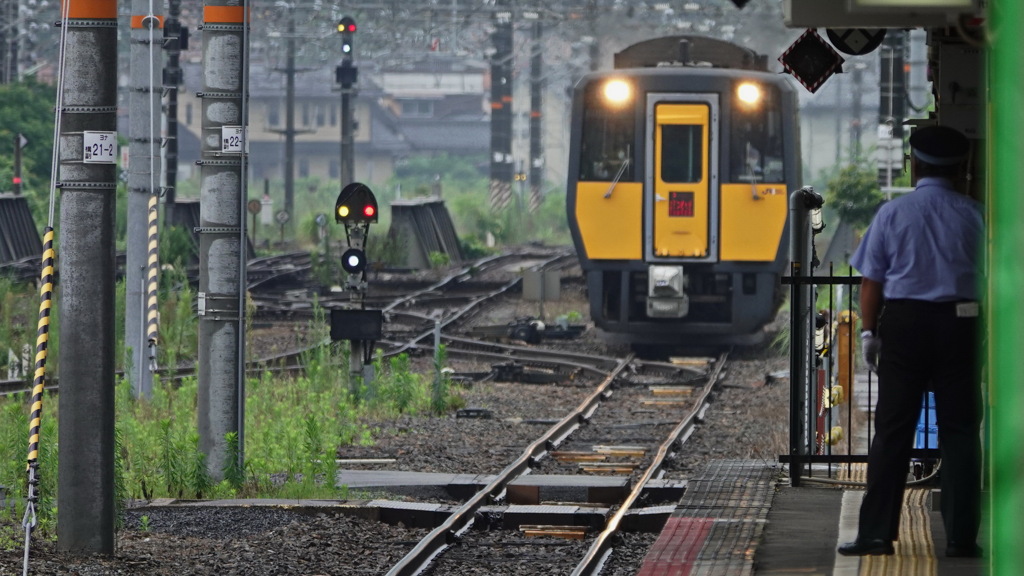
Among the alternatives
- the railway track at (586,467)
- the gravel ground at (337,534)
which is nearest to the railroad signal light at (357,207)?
the gravel ground at (337,534)

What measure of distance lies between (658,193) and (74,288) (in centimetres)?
1091

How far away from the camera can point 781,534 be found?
21.4ft

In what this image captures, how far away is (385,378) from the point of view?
620 inches

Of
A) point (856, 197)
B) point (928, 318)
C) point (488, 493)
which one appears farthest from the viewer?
point (856, 197)

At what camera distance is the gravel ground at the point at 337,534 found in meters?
7.89

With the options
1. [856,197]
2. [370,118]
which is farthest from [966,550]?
[370,118]

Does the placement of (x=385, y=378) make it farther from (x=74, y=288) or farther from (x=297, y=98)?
(x=297, y=98)

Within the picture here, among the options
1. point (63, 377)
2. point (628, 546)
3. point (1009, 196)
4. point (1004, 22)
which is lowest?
point (628, 546)

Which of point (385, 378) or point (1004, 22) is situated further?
point (385, 378)

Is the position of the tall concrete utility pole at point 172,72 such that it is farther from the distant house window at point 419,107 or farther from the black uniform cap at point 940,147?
the distant house window at point 419,107

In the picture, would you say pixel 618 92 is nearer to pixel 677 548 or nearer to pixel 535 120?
pixel 677 548

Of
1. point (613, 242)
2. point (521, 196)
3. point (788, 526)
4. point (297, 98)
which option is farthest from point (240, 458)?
point (297, 98)

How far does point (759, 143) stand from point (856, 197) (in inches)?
394

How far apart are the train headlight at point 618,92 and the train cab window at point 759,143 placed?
1.19m
